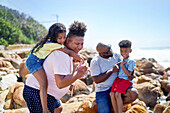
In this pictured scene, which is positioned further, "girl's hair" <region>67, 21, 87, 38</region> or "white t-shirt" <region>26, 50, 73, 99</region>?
"girl's hair" <region>67, 21, 87, 38</region>

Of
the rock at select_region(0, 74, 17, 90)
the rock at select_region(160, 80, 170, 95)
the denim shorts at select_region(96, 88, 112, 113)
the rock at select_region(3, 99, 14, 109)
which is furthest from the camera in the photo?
the rock at select_region(160, 80, 170, 95)

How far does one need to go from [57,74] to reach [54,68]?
→ 8cm

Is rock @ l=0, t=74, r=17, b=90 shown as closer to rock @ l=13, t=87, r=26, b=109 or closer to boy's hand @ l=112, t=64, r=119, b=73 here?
rock @ l=13, t=87, r=26, b=109

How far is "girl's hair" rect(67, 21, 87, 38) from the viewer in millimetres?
2221

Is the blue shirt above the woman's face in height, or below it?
below

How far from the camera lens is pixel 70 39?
2.22 meters

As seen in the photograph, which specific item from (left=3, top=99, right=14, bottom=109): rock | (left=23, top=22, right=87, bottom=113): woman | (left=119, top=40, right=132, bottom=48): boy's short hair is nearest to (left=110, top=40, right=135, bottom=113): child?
(left=119, top=40, right=132, bottom=48): boy's short hair

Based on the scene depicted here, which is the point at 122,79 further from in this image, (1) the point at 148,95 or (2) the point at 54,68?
(1) the point at 148,95

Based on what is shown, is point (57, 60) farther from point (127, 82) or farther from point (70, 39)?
point (127, 82)

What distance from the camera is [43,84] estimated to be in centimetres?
193

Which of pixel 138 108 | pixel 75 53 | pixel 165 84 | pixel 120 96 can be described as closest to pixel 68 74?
pixel 75 53

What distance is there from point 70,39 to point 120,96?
138 cm

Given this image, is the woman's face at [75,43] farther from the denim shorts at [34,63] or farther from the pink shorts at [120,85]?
the pink shorts at [120,85]

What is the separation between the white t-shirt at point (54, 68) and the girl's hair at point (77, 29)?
39 cm
